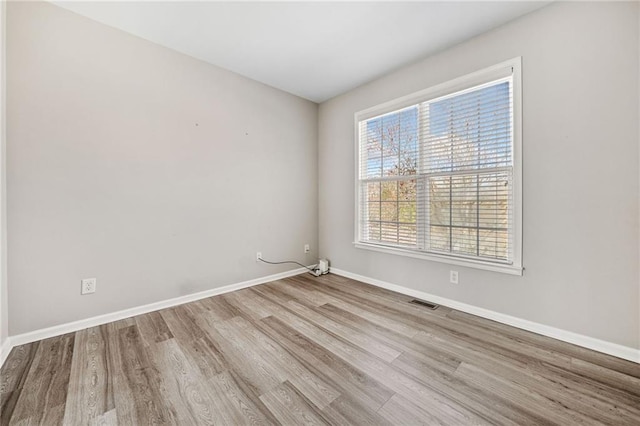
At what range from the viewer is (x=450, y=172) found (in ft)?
8.20

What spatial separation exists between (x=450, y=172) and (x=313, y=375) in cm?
217

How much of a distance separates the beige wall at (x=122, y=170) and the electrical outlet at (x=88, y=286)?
1.4 inches

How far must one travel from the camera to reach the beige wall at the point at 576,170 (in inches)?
66.2

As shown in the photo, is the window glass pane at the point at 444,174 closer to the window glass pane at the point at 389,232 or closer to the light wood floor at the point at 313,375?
the window glass pane at the point at 389,232

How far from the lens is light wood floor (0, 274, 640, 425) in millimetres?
1249

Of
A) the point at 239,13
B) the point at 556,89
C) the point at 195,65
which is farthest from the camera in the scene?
the point at 195,65

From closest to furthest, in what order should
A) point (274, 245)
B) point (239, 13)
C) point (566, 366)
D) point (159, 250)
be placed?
1. point (566, 366)
2. point (239, 13)
3. point (159, 250)
4. point (274, 245)

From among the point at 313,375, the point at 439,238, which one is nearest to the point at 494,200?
the point at 439,238

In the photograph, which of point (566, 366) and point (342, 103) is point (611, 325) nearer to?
point (566, 366)

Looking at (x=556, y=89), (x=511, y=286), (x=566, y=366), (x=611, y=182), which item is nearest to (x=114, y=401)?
(x=566, y=366)

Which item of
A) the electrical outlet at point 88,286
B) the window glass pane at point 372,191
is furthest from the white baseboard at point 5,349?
the window glass pane at point 372,191

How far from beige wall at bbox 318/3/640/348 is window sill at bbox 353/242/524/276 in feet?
0.26

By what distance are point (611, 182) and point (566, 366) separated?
127cm

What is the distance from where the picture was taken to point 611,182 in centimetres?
172
